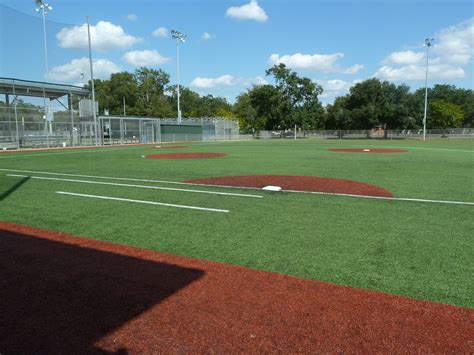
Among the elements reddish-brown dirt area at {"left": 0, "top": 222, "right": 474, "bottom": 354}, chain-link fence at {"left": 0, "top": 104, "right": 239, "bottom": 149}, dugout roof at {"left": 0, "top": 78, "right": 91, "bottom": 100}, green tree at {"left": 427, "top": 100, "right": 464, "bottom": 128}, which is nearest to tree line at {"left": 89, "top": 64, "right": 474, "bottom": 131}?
green tree at {"left": 427, "top": 100, "right": 464, "bottom": 128}

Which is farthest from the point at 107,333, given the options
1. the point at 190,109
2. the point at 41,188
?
the point at 190,109

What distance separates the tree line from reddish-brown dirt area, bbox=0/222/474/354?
75.2m

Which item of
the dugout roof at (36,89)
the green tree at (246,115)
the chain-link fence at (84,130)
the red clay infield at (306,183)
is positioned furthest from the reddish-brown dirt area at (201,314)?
the green tree at (246,115)

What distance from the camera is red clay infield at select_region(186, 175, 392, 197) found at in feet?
29.1

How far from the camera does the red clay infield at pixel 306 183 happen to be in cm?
886

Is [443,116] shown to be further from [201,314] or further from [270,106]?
[201,314]

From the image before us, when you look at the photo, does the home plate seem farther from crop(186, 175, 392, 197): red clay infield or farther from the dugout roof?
the dugout roof

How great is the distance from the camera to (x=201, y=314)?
308cm

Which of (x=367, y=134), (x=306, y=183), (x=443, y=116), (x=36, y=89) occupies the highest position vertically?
(x=36, y=89)

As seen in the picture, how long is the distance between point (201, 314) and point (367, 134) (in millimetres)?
76273

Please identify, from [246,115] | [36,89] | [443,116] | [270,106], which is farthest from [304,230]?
[246,115]

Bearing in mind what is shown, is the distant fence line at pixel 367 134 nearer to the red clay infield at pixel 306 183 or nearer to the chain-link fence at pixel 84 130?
the chain-link fence at pixel 84 130

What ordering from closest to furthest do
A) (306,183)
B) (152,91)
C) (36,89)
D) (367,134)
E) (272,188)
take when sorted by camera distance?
(272,188) < (306,183) < (36,89) < (367,134) < (152,91)

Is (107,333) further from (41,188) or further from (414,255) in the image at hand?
(41,188)
